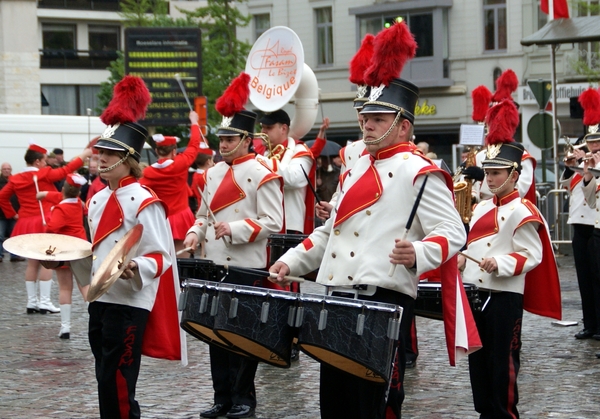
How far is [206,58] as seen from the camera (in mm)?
38062

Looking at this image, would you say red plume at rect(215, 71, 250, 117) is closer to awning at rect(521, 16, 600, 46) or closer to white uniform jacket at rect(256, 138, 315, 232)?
white uniform jacket at rect(256, 138, 315, 232)

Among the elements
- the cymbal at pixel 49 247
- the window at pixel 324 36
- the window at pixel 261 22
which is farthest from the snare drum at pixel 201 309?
the window at pixel 261 22

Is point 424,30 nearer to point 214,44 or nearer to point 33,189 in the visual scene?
point 214,44

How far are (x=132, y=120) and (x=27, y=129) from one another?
63.0 feet

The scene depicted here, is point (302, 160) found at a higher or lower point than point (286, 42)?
lower

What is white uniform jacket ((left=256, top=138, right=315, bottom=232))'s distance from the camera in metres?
9.97

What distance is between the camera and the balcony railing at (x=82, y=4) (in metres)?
54.4

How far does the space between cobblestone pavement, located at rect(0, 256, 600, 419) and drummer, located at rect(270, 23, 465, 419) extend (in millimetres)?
2206

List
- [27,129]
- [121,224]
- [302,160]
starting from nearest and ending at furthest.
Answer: [121,224] < [302,160] < [27,129]

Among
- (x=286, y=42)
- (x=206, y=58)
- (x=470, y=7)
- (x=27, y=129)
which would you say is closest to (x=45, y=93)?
(x=206, y=58)

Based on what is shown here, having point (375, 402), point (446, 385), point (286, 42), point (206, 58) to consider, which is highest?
point (206, 58)

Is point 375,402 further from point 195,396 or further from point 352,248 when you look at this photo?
point 195,396

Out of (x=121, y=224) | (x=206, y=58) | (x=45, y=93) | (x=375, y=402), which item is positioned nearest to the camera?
(x=375, y=402)

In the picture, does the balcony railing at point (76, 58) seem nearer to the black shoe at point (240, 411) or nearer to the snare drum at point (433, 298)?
the black shoe at point (240, 411)
